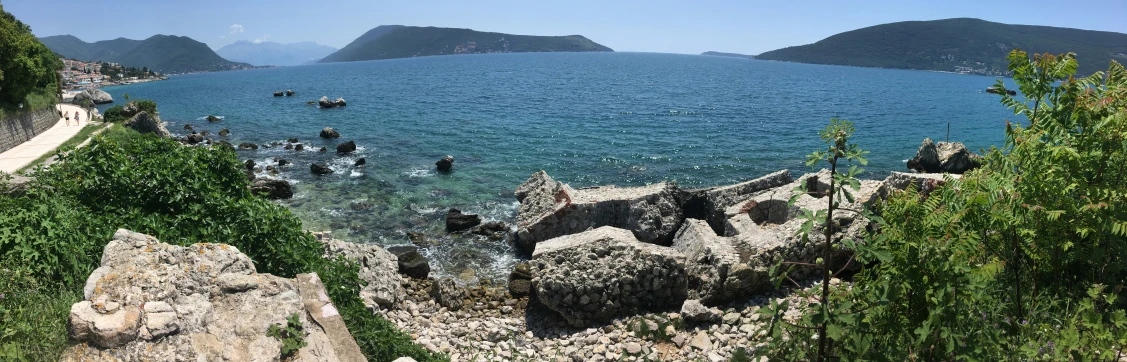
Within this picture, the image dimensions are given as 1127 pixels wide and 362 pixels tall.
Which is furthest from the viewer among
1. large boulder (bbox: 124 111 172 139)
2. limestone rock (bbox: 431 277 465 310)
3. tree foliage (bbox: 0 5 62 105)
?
large boulder (bbox: 124 111 172 139)

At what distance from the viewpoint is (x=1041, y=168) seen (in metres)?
6.38

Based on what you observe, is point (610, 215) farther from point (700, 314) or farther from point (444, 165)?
point (444, 165)

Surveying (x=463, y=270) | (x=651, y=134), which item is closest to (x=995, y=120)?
(x=651, y=134)

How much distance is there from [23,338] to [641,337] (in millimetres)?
11472

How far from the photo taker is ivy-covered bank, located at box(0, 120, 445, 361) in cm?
876

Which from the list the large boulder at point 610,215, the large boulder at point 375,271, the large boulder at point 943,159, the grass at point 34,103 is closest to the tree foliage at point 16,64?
the grass at point 34,103

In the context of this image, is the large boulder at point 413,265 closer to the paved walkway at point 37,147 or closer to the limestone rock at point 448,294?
the limestone rock at point 448,294

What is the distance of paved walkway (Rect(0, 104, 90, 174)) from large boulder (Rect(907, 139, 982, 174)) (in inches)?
2106

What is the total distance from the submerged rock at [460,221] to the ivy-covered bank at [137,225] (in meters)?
11.7

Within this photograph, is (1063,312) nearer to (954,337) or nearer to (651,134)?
(954,337)

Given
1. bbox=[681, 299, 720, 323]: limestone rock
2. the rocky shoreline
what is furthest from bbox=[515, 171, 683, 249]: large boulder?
bbox=[681, 299, 720, 323]: limestone rock

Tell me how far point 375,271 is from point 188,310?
9461 millimetres

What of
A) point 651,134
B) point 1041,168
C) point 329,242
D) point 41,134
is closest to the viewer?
point 1041,168

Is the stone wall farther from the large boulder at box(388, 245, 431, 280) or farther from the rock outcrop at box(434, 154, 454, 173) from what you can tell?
the large boulder at box(388, 245, 431, 280)
